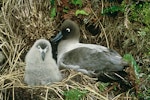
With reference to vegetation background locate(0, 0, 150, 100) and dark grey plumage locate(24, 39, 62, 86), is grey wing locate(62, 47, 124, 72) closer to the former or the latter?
vegetation background locate(0, 0, 150, 100)

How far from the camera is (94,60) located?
22.3 ft

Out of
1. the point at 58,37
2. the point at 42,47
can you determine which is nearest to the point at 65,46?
the point at 58,37

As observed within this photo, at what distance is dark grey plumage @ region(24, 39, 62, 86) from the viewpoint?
6484 millimetres

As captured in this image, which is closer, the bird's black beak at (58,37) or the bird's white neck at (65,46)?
the bird's white neck at (65,46)

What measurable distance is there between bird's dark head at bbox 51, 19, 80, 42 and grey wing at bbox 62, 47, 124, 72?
0.42 meters

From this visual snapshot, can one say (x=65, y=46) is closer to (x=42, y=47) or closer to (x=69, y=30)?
(x=69, y=30)

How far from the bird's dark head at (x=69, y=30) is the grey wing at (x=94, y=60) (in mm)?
418

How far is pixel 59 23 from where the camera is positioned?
25.5 ft

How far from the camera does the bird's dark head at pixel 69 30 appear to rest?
287 inches

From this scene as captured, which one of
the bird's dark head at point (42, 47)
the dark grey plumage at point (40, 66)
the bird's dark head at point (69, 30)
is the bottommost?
the dark grey plumage at point (40, 66)

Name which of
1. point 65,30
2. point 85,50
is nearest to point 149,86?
point 85,50

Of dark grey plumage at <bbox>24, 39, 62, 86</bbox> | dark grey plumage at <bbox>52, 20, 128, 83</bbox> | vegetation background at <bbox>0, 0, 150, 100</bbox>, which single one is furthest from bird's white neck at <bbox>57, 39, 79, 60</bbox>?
dark grey plumage at <bbox>24, 39, 62, 86</bbox>

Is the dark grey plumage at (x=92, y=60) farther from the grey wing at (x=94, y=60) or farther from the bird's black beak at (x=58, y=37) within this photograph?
the bird's black beak at (x=58, y=37)

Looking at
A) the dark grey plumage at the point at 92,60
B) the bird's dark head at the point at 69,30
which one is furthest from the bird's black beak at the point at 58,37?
the dark grey plumage at the point at 92,60
